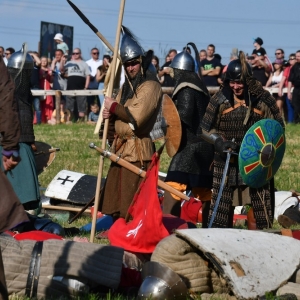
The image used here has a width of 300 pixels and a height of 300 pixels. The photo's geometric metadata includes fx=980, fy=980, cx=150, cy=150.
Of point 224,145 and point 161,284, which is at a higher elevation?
point 224,145

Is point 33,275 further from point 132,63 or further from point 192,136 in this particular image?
point 192,136

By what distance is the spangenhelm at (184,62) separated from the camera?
920 cm

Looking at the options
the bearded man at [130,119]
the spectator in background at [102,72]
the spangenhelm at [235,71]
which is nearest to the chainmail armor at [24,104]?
the bearded man at [130,119]

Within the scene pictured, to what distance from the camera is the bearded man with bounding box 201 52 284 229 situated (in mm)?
8047

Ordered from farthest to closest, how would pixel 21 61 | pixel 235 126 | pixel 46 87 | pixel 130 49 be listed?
pixel 46 87 < pixel 21 61 < pixel 235 126 < pixel 130 49

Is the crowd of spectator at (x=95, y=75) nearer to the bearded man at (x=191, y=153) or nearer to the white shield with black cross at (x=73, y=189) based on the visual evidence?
the white shield with black cross at (x=73, y=189)

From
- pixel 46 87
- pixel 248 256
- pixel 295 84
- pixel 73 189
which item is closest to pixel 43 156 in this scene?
pixel 73 189

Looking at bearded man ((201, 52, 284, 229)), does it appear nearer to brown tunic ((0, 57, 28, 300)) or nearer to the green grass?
the green grass

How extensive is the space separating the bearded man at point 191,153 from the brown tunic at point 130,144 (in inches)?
38.1

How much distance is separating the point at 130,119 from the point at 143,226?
1.37 metres

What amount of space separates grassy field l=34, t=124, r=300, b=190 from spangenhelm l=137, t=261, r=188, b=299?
6335 millimetres

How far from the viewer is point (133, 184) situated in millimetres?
7898

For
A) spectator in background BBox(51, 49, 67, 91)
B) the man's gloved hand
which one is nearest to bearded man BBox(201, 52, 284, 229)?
the man's gloved hand

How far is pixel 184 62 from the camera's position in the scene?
9211 mm
